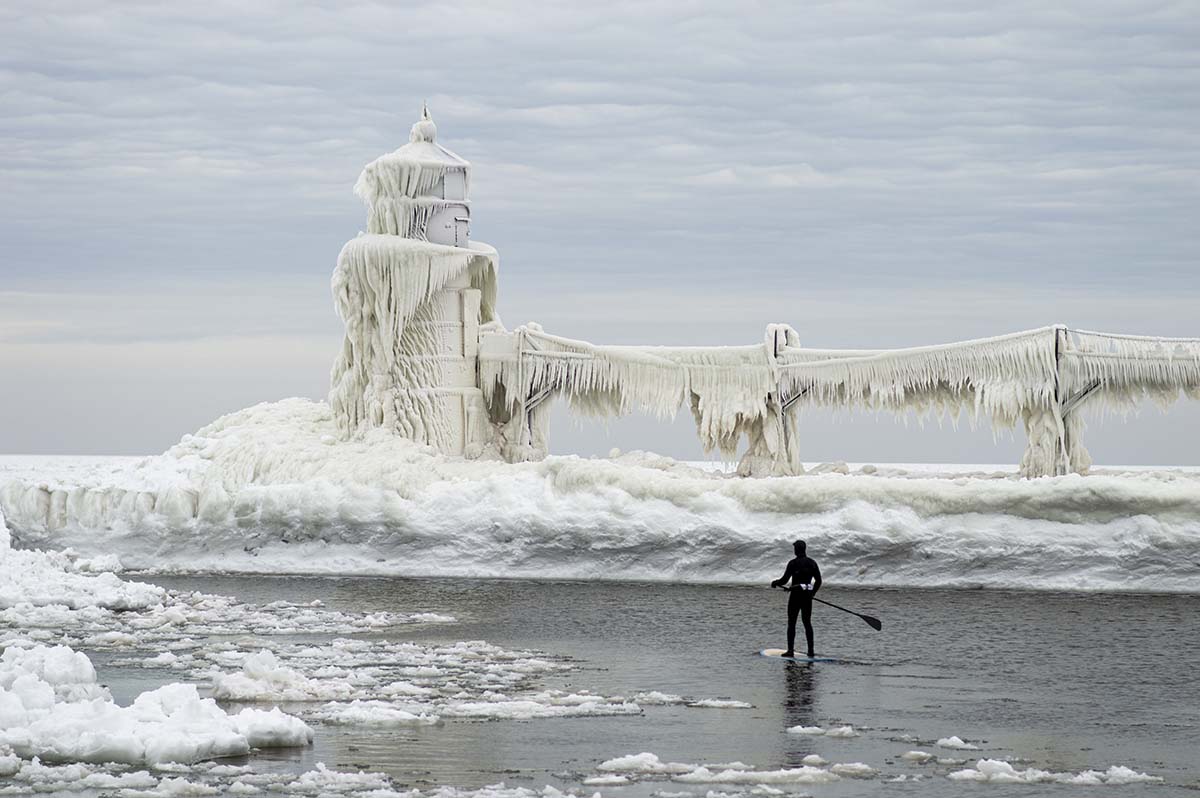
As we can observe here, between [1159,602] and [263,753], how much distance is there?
58.3 ft

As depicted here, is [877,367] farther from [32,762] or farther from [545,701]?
[32,762]

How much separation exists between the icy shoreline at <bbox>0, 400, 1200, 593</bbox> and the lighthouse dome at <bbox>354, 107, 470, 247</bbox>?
467cm

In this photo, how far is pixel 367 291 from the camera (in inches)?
1375

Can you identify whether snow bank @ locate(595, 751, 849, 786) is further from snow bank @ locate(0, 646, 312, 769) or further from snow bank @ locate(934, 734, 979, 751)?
snow bank @ locate(0, 646, 312, 769)

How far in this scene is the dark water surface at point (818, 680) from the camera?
45.9ft

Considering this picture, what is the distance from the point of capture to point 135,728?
14.0 meters

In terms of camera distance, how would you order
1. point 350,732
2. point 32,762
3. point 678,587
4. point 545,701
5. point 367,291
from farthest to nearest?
point 367,291, point 678,587, point 545,701, point 350,732, point 32,762

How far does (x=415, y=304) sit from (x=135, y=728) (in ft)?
69.6

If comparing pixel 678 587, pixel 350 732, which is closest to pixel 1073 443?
pixel 678 587

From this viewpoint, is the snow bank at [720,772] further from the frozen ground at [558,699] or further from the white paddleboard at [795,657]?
the white paddleboard at [795,657]

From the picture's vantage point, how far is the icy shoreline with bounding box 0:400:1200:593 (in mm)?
29047

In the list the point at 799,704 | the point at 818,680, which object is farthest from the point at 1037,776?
the point at 818,680

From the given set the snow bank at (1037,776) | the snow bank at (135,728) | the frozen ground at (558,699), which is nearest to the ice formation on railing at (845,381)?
the frozen ground at (558,699)

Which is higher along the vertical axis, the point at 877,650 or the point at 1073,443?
the point at 1073,443
